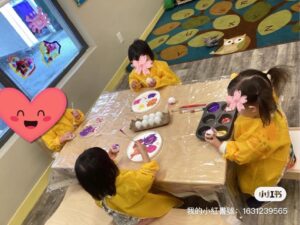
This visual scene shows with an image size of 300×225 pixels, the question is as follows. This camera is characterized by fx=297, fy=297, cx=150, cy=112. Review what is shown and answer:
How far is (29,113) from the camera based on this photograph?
172 centimetres

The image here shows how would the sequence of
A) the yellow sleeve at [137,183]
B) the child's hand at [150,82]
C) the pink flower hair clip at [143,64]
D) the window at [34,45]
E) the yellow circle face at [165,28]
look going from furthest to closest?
the yellow circle face at [165,28] → the window at [34,45] → the child's hand at [150,82] → the pink flower hair clip at [143,64] → the yellow sleeve at [137,183]

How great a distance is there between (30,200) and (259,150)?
6.17 feet

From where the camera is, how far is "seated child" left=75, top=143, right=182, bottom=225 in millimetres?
1208

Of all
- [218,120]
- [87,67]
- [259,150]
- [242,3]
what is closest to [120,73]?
[87,67]

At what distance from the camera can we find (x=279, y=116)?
4.26 feet

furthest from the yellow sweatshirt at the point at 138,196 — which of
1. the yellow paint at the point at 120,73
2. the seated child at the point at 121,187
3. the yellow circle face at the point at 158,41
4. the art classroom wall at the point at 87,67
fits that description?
the yellow circle face at the point at 158,41

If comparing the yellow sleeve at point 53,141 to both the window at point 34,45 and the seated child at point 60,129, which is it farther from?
the window at point 34,45

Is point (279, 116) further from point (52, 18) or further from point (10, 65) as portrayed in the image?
point (52, 18)

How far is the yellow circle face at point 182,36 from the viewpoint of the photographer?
3.25 m

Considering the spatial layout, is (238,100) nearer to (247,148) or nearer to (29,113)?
(247,148)

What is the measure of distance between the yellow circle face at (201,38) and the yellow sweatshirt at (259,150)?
1.87m

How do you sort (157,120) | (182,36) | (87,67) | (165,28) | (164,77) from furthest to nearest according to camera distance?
1. (165,28)
2. (182,36)
3. (87,67)
4. (164,77)
5. (157,120)

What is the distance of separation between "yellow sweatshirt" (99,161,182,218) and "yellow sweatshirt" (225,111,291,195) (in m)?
0.34

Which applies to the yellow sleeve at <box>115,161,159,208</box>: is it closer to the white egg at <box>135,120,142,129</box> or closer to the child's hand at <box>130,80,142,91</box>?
the white egg at <box>135,120,142,129</box>
